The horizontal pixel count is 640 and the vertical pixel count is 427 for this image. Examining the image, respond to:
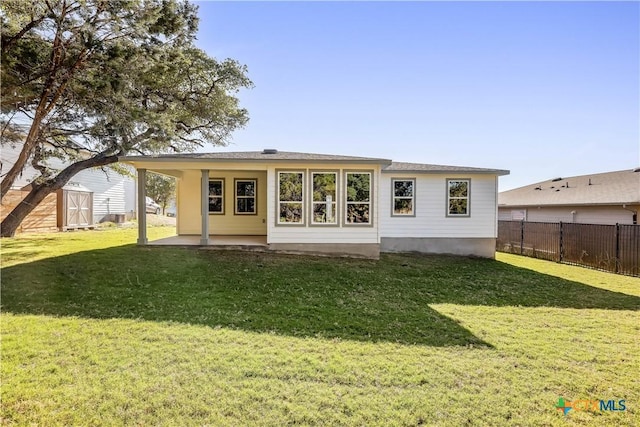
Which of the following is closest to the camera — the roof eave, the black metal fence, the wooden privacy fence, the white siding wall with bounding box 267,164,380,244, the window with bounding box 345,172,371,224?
the roof eave

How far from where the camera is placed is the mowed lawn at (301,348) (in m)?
3.12

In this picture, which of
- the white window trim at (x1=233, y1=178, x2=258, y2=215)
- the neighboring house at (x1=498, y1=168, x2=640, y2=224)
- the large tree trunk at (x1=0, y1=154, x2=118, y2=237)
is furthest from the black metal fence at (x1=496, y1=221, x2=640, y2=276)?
the large tree trunk at (x1=0, y1=154, x2=118, y2=237)

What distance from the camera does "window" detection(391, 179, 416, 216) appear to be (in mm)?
12679

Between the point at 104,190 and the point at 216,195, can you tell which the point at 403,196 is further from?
the point at 104,190

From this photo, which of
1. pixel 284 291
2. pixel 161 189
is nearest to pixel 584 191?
pixel 284 291

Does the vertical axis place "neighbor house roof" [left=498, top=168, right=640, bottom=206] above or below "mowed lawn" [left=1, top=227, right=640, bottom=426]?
above

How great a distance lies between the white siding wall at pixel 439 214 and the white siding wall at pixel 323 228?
7.44 ft

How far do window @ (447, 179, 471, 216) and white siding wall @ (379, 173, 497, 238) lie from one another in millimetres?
158

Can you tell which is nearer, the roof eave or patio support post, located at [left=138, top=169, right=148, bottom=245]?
the roof eave

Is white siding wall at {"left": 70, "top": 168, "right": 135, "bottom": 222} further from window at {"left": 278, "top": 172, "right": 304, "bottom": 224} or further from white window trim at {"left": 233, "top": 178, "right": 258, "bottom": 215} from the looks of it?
window at {"left": 278, "top": 172, "right": 304, "bottom": 224}

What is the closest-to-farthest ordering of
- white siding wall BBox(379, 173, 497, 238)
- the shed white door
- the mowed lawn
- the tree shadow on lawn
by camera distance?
1. the mowed lawn
2. the tree shadow on lawn
3. white siding wall BBox(379, 173, 497, 238)
4. the shed white door

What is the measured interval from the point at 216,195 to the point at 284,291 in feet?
24.0

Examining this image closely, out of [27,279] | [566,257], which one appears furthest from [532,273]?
[27,279]

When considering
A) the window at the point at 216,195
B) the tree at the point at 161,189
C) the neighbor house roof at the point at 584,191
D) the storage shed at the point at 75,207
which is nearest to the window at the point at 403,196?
the window at the point at 216,195
